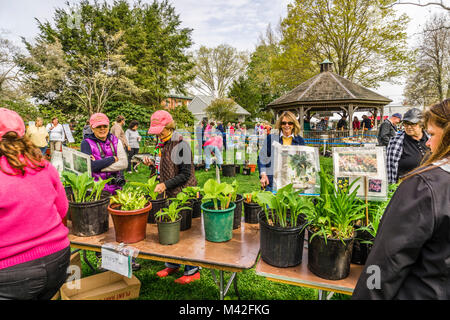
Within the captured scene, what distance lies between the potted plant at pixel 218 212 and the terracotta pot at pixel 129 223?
0.47 metres

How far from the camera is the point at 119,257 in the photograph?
1.75 m

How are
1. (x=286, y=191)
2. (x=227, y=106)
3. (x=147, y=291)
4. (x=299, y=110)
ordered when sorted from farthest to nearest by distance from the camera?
(x=227, y=106) → (x=299, y=110) → (x=147, y=291) → (x=286, y=191)

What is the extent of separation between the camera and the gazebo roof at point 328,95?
1424cm

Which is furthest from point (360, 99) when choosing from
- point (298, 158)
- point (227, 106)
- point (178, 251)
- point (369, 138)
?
point (227, 106)

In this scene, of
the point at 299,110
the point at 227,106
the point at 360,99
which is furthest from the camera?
the point at 227,106

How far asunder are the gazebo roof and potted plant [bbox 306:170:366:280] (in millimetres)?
13853

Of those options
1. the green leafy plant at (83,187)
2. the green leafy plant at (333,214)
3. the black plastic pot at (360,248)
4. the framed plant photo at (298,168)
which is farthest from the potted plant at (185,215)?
the black plastic pot at (360,248)

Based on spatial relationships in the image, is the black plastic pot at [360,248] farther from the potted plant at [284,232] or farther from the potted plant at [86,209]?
the potted plant at [86,209]

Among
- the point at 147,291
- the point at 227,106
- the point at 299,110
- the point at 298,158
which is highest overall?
the point at 227,106

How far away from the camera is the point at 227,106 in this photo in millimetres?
32719
